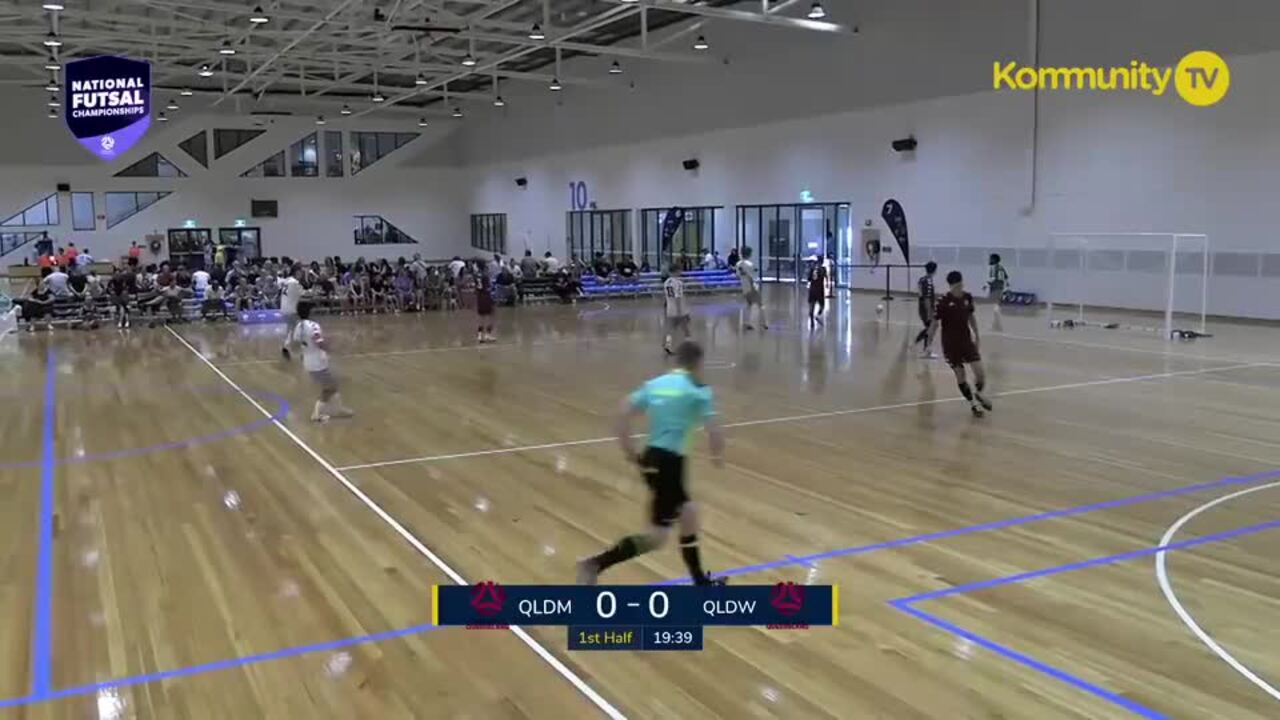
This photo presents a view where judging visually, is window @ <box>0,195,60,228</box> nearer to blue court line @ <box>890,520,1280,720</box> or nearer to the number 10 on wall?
the number 10 on wall

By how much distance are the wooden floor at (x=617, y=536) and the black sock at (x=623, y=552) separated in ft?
1.52

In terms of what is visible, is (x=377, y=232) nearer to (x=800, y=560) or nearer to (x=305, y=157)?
(x=305, y=157)

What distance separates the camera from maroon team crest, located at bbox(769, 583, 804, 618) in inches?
162

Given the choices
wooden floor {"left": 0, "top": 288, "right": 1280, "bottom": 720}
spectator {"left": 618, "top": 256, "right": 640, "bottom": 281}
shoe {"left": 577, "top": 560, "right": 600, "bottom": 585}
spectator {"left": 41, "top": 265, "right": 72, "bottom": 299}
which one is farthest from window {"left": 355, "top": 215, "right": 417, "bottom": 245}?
shoe {"left": 577, "top": 560, "right": 600, "bottom": 585}

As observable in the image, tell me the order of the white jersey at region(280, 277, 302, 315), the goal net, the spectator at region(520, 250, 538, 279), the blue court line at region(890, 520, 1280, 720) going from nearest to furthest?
the blue court line at region(890, 520, 1280, 720), the white jersey at region(280, 277, 302, 315), the goal net, the spectator at region(520, 250, 538, 279)

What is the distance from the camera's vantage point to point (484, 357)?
16500 mm

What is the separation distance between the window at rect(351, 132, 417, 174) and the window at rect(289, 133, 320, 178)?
1.54 meters

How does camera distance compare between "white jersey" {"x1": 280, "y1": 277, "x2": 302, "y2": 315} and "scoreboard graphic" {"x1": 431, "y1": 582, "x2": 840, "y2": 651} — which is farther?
"white jersey" {"x1": 280, "y1": 277, "x2": 302, "y2": 315}

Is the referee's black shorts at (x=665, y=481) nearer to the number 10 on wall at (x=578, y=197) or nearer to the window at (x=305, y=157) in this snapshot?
the number 10 on wall at (x=578, y=197)

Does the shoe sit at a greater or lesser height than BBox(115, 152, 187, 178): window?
lesser

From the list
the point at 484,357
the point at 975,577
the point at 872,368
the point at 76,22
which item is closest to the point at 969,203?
the point at 872,368

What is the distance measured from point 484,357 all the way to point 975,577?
1154 centimetres

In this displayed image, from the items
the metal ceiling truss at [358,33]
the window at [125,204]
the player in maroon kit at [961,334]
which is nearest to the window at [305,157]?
the metal ceiling truss at [358,33]

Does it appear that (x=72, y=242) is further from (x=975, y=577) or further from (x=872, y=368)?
(x=975, y=577)
